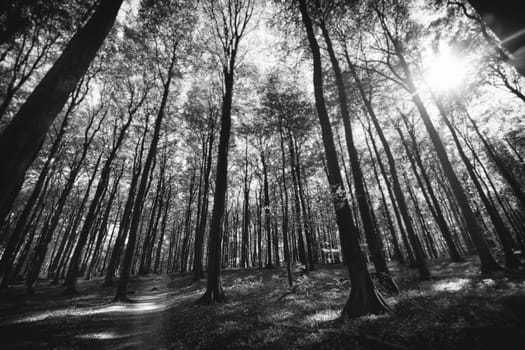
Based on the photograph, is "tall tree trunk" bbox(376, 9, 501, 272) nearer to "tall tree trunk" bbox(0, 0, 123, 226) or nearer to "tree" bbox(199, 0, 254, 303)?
"tree" bbox(199, 0, 254, 303)

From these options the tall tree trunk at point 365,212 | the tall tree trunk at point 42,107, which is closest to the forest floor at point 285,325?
the tall tree trunk at point 365,212

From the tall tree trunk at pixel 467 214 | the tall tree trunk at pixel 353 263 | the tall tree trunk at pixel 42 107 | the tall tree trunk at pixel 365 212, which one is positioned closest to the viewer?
the tall tree trunk at pixel 42 107

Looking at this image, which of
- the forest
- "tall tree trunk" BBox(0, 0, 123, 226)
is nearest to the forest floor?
the forest

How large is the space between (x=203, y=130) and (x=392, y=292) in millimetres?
20767

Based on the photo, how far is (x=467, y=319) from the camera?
4793 millimetres

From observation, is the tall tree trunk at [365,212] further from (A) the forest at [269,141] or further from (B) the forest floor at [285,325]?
(B) the forest floor at [285,325]

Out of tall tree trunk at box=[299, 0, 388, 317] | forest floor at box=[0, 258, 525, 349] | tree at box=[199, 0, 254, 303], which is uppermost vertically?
tree at box=[199, 0, 254, 303]

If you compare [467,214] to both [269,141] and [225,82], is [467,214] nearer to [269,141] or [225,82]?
[225,82]

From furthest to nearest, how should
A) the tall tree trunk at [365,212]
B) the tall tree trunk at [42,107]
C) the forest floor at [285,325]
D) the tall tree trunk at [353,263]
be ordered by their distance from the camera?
the tall tree trunk at [365,212] → the tall tree trunk at [353,263] → the forest floor at [285,325] → the tall tree trunk at [42,107]

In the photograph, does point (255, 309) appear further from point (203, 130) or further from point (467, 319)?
point (203, 130)

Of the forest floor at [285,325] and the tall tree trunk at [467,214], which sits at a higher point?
the tall tree trunk at [467,214]

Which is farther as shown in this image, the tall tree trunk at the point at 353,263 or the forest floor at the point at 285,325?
the tall tree trunk at the point at 353,263

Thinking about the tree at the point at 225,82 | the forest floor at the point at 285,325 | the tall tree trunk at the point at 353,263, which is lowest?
the forest floor at the point at 285,325

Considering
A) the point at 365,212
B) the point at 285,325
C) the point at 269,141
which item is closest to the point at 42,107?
the point at 285,325
